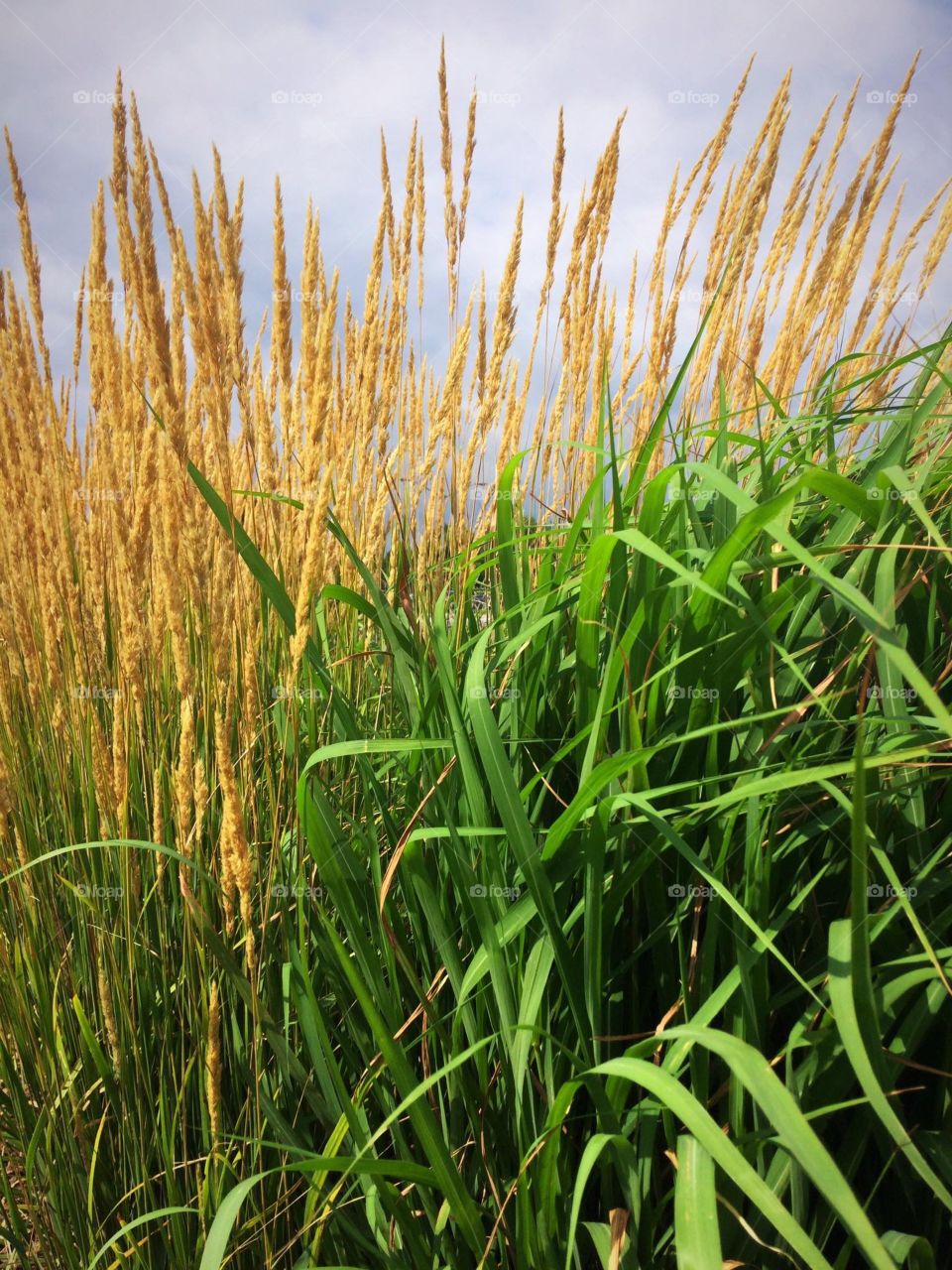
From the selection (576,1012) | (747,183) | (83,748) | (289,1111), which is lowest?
(289,1111)

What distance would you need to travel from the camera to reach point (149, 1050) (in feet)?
3.57

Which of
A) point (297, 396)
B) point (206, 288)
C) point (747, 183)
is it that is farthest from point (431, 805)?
point (747, 183)

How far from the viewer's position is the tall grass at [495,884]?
0.79 m

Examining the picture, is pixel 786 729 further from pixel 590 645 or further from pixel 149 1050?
pixel 149 1050

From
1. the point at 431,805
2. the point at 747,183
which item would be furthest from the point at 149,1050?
the point at 747,183

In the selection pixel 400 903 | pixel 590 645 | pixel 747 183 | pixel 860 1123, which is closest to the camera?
pixel 860 1123

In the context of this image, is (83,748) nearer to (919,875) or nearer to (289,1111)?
(289,1111)

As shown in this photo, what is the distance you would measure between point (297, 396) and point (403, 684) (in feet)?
3.38

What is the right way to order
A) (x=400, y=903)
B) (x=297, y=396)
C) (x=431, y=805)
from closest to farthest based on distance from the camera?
(x=431, y=805) < (x=400, y=903) < (x=297, y=396)

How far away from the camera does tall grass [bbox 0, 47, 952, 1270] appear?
786 mm

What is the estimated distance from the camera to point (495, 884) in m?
0.89

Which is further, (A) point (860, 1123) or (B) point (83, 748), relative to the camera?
(B) point (83, 748)

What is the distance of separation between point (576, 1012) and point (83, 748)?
2.68 feet

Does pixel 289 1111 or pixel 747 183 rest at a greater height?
pixel 747 183
